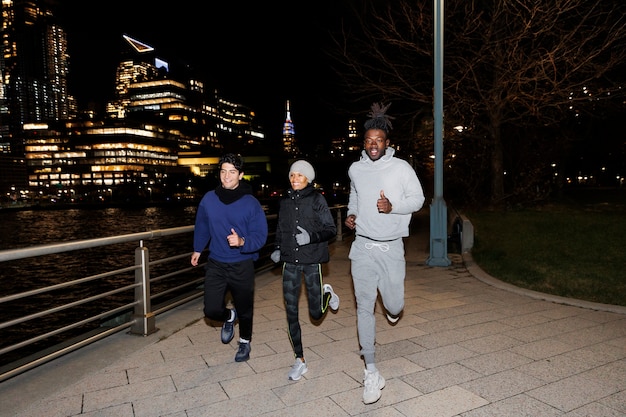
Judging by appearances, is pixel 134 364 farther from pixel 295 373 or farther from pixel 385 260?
pixel 385 260

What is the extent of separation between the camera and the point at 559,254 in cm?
972

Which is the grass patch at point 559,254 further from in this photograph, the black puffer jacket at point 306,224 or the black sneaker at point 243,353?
the black sneaker at point 243,353

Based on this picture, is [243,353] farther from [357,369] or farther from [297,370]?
[357,369]

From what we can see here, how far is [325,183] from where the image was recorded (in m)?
114

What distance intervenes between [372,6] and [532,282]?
11.1 metres

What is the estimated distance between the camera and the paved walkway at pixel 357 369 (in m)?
3.46

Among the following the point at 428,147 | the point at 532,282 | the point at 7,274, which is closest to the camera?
the point at 532,282

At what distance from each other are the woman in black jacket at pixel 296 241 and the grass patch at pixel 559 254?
454cm

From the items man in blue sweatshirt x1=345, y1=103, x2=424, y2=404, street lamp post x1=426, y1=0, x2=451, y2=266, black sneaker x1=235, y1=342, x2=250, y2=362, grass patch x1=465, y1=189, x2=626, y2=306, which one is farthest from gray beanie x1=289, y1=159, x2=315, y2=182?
street lamp post x1=426, y1=0, x2=451, y2=266

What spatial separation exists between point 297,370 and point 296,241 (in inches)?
44.6

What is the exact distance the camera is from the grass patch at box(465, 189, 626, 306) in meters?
7.06

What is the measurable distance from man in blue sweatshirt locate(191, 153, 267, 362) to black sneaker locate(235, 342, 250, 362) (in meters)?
0.34

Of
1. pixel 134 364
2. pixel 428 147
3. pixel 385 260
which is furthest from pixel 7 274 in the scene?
pixel 385 260

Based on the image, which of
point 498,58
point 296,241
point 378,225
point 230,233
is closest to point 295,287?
point 296,241
